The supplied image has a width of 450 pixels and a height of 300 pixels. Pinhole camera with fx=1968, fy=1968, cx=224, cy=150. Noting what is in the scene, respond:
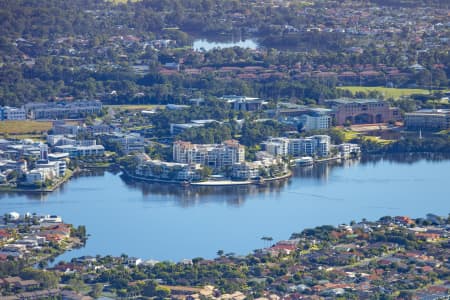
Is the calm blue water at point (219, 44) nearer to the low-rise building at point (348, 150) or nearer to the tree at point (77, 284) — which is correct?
the low-rise building at point (348, 150)

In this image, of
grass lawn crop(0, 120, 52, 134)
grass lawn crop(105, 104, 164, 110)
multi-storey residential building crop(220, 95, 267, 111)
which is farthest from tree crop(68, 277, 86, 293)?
grass lawn crop(105, 104, 164, 110)

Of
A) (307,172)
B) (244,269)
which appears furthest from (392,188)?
(244,269)

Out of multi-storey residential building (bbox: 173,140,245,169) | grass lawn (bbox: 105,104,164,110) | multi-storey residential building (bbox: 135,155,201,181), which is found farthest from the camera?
grass lawn (bbox: 105,104,164,110)

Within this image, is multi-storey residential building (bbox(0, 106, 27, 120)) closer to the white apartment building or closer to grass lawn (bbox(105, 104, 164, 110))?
grass lawn (bbox(105, 104, 164, 110))

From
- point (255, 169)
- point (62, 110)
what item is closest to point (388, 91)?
point (62, 110)

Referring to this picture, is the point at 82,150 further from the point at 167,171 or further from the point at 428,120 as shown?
the point at 428,120

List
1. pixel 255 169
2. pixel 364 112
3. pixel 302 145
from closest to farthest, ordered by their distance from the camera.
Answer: pixel 255 169, pixel 302 145, pixel 364 112

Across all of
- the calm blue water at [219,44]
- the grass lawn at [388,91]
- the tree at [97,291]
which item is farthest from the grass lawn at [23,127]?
the calm blue water at [219,44]
